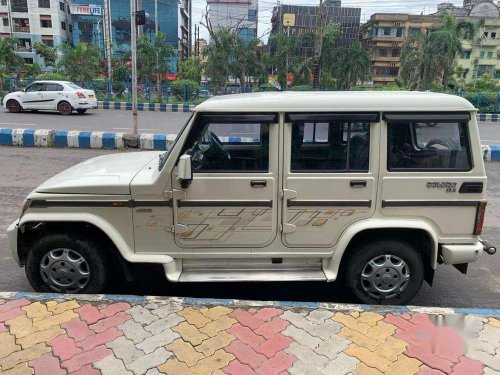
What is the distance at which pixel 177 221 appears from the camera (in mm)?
3498

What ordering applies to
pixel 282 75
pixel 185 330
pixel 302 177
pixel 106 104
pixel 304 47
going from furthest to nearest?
pixel 304 47 → pixel 282 75 → pixel 106 104 → pixel 302 177 → pixel 185 330

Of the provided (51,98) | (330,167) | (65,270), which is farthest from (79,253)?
(51,98)

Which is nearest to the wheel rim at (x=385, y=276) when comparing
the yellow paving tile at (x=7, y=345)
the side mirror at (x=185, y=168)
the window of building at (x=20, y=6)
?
the side mirror at (x=185, y=168)

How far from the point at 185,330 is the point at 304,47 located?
123 ft

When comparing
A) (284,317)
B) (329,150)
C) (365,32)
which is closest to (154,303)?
(284,317)

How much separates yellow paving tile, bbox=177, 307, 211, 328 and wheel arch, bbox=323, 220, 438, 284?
108 centimetres

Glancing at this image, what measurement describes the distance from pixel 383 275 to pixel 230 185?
1.53 m

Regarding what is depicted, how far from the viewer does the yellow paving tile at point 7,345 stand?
2871 mm

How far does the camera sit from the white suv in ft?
11.1

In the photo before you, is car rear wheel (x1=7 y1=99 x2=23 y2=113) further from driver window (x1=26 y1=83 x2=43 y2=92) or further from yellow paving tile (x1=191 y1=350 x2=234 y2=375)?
yellow paving tile (x1=191 y1=350 x2=234 y2=375)

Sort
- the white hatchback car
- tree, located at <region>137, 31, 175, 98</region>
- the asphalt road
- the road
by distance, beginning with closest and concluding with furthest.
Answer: the asphalt road, the road, the white hatchback car, tree, located at <region>137, 31, 175, 98</region>

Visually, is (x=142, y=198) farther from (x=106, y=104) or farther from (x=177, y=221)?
(x=106, y=104)

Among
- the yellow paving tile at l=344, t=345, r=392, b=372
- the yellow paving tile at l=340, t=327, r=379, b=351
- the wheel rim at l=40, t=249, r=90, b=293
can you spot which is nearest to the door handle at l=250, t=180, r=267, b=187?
the yellow paving tile at l=340, t=327, r=379, b=351

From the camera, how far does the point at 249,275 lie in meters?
3.55
